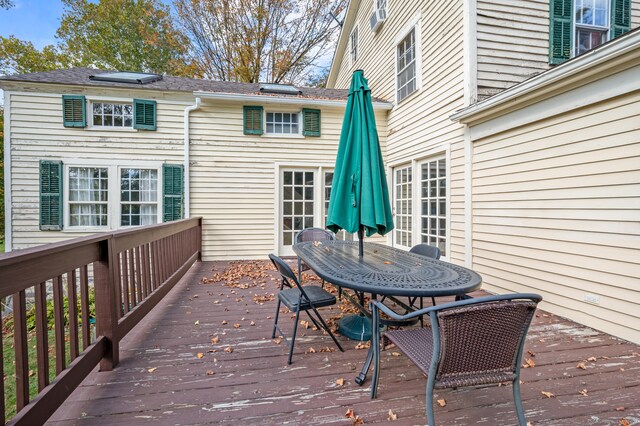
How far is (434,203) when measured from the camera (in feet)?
16.4

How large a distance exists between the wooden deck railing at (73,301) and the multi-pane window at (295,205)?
3315 millimetres

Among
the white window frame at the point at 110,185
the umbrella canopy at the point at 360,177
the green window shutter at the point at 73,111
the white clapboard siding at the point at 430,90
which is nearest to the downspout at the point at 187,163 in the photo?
the white window frame at the point at 110,185

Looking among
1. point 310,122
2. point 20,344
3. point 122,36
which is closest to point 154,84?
point 310,122

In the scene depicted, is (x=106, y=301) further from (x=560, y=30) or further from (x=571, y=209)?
(x=560, y=30)

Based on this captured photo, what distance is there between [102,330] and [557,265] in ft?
13.5

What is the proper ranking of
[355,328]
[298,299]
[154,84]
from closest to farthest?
1. [298,299]
2. [355,328]
3. [154,84]

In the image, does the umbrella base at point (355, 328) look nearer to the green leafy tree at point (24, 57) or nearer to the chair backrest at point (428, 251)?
the chair backrest at point (428, 251)

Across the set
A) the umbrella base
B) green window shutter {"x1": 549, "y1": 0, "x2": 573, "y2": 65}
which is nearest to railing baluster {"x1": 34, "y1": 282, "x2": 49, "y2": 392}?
the umbrella base

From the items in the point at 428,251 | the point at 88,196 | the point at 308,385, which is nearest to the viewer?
the point at 308,385

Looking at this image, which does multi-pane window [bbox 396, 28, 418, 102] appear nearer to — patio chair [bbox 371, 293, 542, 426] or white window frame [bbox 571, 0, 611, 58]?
white window frame [bbox 571, 0, 611, 58]

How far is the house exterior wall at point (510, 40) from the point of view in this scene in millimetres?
4074

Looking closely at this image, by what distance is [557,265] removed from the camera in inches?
124

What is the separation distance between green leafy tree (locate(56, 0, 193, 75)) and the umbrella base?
1329 centimetres

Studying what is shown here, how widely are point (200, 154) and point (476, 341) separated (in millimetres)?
6023
